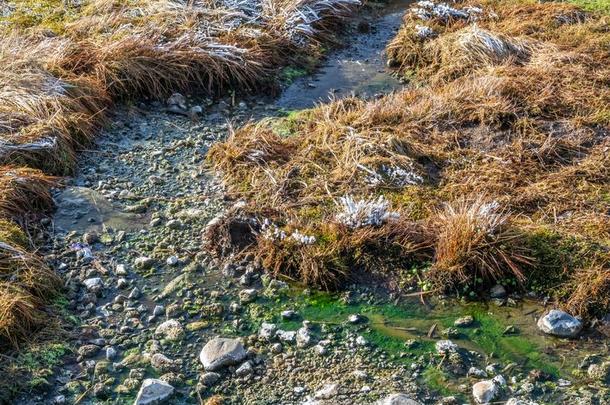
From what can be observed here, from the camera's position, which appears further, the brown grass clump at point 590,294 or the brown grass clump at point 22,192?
the brown grass clump at point 22,192

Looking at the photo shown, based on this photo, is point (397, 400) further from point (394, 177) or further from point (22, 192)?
point (22, 192)

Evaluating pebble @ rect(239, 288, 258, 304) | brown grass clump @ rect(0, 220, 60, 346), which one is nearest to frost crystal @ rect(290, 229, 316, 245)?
pebble @ rect(239, 288, 258, 304)

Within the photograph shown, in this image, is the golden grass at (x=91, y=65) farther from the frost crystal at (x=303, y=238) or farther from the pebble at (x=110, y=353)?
the frost crystal at (x=303, y=238)

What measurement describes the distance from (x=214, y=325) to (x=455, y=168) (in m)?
2.63

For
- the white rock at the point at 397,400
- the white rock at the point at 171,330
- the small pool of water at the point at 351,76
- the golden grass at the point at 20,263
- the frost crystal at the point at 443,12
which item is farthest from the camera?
the frost crystal at the point at 443,12

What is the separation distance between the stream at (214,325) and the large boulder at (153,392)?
0.07 meters

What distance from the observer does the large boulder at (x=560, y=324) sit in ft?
15.0

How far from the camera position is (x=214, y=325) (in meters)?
4.79

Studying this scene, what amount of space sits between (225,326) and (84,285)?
110cm

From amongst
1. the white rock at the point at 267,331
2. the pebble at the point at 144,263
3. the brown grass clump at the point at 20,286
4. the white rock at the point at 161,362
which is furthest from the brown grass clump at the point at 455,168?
the brown grass clump at the point at 20,286

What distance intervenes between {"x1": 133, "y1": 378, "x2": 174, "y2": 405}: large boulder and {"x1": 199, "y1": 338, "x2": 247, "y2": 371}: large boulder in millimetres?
288

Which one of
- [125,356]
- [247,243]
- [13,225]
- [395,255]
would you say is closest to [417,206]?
[395,255]

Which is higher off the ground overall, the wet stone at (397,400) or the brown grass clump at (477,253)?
the brown grass clump at (477,253)

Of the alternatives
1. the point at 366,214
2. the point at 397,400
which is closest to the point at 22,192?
the point at 366,214
